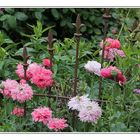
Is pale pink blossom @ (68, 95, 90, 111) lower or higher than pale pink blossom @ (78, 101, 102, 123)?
higher

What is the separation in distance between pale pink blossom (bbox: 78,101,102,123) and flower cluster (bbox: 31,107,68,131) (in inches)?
4.0

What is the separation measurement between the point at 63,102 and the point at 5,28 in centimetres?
138

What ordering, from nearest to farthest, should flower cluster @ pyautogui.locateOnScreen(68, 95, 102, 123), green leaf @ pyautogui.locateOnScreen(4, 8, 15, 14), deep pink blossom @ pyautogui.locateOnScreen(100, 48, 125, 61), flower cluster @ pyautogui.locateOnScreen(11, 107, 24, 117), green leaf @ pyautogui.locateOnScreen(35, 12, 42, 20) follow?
1. flower cluster @ pyautogui.locateOnScreen(68, 95, 102, 123)
2. flower cluster @ pyautogui.locateOnScreen(11, 107, 24, 117)
3. deep pink blossom @ pyautogui.locateOnScreen(100, 48, 125, 61)
4. green leaf @ pyautogui.locateOnScreen(4, 8, 15, 14)
5. green leaf @ pyautogui.locateOnScreen(35, 12, 42, 20)

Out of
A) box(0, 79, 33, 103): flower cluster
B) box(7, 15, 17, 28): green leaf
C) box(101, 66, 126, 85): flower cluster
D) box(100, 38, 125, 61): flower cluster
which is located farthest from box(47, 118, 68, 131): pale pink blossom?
box(7, 15, 17, 28): green leaf

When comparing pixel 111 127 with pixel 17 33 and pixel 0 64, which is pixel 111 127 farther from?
pixel 17 33

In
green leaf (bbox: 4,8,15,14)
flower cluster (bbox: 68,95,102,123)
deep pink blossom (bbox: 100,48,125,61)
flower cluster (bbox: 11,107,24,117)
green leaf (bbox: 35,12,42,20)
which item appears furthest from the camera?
green leaf (bbox: 35,12,42,20)

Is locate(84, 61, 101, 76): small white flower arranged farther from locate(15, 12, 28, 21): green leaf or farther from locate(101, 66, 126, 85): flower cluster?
locate(15, 12, 28, 21): green leaf

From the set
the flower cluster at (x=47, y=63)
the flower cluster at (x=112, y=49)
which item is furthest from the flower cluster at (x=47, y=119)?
the flower cluster at (x=112, y=49)

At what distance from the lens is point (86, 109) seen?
2.23m

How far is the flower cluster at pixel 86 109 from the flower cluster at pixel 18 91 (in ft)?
0.63

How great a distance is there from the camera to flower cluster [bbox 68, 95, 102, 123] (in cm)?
222

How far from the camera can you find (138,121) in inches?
91.6

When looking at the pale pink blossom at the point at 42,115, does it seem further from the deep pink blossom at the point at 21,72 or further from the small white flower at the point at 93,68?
the small white flower at the point at 93,68
